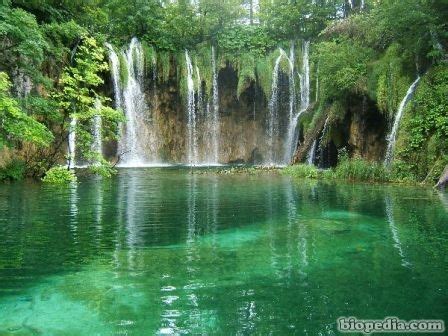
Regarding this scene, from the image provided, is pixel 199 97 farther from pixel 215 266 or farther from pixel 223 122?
pixel 215 266

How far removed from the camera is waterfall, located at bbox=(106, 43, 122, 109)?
28172 mm

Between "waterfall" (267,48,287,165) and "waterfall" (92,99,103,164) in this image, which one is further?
"waterfall" (267,48,287,165)

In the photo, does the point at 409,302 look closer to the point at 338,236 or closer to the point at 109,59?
the point at 338,236

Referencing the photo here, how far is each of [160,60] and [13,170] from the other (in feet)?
57.0

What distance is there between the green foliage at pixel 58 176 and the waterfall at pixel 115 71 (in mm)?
13072

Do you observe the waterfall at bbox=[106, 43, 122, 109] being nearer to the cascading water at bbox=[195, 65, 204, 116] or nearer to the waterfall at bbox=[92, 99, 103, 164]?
the waterfall at bbox=[92, 99, 103, 164]

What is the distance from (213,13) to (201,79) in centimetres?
574

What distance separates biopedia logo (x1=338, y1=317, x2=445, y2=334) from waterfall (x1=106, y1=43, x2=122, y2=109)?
26.5 meters

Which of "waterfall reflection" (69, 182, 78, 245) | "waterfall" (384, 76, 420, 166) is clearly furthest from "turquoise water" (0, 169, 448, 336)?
"waterfall" (384, 76, 420, 166)

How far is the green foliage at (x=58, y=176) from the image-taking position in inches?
629

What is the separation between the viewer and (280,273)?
5520 mm

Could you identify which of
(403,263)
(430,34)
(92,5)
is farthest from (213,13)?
(403,263)

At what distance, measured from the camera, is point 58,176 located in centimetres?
1611

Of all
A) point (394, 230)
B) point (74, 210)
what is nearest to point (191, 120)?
point (74, 210)
